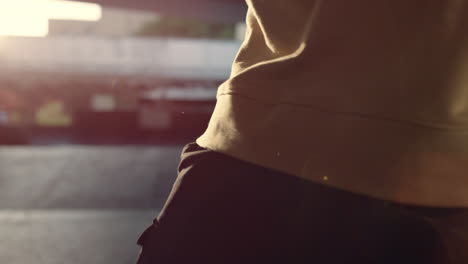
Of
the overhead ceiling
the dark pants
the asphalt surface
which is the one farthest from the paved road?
the dark pants

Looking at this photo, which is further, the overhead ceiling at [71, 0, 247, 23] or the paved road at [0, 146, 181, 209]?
the overhead ceiling at [71, 0, 247, 23]

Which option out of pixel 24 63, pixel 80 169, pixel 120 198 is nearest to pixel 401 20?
pixel 120 198

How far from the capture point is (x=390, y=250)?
2.34 ft

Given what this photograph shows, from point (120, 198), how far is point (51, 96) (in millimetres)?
6695

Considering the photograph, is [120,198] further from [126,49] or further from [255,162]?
[126,49]

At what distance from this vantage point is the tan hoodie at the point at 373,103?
28.1 inches

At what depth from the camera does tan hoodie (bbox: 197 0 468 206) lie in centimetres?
71

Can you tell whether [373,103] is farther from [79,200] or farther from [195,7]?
[195,7]

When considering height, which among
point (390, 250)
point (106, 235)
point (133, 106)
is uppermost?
point (390, 250)

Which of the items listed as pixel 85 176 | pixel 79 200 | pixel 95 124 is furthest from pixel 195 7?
pixel 95 124

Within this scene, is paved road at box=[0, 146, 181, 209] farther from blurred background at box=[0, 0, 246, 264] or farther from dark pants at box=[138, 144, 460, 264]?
dark pants at box=[138, 144, 460, 264]


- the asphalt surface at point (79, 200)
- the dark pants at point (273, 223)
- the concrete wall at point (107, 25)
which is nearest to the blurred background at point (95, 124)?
the asphalt surface at point (79, 200)

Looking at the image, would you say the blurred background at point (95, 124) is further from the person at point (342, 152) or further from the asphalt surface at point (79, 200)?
the person at point (342, 152)

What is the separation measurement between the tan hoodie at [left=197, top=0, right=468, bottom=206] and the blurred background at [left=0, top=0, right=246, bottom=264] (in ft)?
2.17
